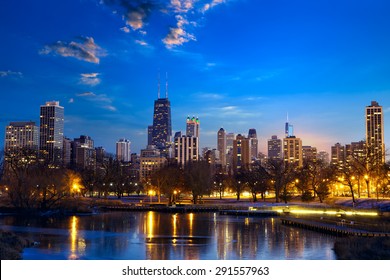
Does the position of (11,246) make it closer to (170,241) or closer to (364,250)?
(170,241)

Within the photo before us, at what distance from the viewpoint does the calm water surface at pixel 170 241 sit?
1478 inches

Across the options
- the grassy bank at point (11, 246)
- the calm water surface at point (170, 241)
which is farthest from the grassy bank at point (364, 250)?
the grassy bank at point (11, 246)

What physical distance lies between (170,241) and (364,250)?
1818 centimetres

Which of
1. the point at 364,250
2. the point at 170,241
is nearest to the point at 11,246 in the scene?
the point at 170,241

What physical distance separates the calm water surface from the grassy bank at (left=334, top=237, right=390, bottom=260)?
1.21 metres

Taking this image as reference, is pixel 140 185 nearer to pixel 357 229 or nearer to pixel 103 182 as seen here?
pixel 103 182

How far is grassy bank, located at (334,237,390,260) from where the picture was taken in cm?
3113

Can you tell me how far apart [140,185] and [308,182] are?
64.2 meters

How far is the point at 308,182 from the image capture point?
114m

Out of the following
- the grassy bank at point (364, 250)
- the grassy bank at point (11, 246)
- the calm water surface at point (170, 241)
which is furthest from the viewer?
the calm water surface at point (170, 241)

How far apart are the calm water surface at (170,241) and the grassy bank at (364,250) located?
1.21 m

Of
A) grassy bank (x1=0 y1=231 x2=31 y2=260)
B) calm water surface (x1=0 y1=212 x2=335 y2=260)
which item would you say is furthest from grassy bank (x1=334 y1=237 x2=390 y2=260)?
grassy bank (x1=0 y1=231 x2=31 y2=260)

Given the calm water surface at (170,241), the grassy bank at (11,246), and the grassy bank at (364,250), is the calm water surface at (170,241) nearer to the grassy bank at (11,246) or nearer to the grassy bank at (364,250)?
the grassy bank at (11,246)

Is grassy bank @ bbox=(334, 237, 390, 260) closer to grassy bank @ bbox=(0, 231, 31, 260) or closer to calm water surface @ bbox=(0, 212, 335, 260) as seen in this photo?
calm water surface @ bbox=(0, 212, 335, 260)
